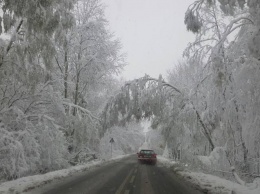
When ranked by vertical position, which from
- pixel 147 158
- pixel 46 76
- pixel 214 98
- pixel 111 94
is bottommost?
pixel 147 158

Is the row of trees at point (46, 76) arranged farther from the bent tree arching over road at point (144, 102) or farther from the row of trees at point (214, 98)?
the row of trees at point (214, 98)

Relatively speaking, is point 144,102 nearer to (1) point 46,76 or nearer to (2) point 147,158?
(1) point 46,76

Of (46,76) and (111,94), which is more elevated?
(46,76)

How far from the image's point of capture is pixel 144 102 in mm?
14297

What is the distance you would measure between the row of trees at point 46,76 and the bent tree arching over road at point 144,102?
2649mm

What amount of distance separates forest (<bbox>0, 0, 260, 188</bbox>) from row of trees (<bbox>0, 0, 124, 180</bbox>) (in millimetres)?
47

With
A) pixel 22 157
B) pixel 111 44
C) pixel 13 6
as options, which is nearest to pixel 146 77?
pixel 22 157

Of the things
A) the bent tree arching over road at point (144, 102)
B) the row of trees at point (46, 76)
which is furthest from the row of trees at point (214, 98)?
the row of trees at point (46, 76)

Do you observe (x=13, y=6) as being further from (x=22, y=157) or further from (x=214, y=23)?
(x=214, y=23)

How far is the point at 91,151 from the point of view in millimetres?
25766

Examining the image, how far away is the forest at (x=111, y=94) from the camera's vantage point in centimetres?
785

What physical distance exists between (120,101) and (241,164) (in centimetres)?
643

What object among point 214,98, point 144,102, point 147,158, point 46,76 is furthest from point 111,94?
point 147,158

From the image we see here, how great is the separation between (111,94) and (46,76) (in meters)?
3.62
